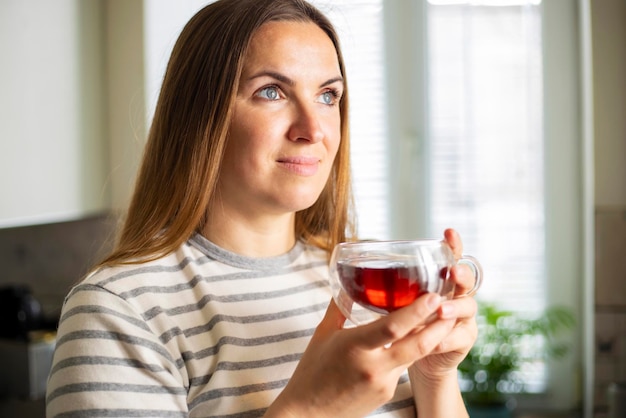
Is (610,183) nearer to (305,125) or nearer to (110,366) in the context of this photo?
(305,125)

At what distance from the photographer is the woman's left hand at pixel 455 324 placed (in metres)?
0.85

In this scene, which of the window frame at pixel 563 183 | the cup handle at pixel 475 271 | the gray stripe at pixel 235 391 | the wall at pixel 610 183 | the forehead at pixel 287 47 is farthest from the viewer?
the window frame at pixel 563 183

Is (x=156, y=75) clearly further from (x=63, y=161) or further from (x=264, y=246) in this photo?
(x=264, y=246)

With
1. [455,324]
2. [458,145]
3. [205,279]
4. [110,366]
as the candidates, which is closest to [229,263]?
[205,279]

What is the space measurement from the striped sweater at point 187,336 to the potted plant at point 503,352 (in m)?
1.58

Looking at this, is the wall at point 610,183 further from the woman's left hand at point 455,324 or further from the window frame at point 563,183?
the woman's left hand at point 455,324

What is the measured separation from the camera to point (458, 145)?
291 centimetres

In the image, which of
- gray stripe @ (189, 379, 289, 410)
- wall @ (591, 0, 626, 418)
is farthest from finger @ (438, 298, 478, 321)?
wall @ (591, 0, 626, 418)

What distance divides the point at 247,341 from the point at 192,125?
12.8 inches

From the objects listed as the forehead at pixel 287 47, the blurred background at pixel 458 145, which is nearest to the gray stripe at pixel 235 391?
the forehead at pixel 287 47

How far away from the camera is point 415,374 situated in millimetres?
1140

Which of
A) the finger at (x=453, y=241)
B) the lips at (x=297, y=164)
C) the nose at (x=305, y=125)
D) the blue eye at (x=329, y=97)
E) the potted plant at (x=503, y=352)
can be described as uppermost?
the blue eye at (x=329, y=97)

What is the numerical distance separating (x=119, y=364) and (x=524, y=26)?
2.31 m

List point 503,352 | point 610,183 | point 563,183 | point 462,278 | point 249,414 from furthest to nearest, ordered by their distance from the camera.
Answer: point 563,183 < point 503,352 < point 610,183 < point 249,414 < point 462,278
